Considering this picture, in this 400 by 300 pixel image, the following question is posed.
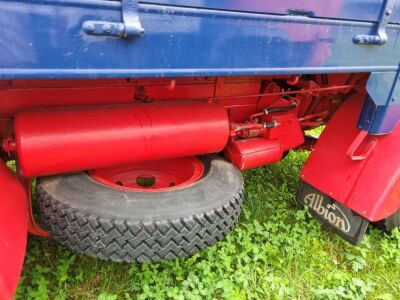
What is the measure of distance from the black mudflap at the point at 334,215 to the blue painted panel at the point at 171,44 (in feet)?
3.39

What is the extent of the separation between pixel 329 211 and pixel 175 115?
4.20ft

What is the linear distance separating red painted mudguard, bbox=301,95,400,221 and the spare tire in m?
0.87

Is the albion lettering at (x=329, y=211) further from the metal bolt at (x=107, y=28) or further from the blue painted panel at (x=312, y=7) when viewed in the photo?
the metal bolt at (x=107, y=28)

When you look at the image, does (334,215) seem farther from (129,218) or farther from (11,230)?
(11,230)

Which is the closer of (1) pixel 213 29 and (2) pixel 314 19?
(1) pixel 213 29

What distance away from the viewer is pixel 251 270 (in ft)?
7.39

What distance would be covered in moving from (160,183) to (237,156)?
0.54m

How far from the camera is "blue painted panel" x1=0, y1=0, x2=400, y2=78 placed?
1.04 meters

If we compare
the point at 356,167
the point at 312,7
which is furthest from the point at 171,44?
the point at 356,167

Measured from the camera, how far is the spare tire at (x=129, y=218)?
1671 mm

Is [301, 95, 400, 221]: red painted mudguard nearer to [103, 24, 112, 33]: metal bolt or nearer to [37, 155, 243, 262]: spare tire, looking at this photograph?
[37, 155, 243, 262]: spare tire

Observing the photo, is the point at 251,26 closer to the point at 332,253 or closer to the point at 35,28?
the point at 35,28

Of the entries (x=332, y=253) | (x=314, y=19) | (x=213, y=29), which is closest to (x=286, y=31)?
(x=314, y=19)

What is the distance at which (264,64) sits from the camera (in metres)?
1.49
